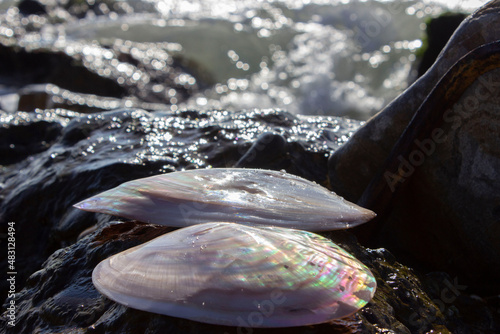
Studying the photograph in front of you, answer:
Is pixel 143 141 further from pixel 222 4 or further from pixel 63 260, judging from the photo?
pixel 222 4

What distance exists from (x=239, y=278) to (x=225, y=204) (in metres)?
0.45

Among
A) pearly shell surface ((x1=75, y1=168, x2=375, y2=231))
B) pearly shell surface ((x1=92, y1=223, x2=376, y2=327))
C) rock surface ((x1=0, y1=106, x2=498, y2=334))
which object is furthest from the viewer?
pearly shell surface ((x1=75, y1=168, x2=375, y2=231))

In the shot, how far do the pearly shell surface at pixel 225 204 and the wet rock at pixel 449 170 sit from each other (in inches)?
16.4

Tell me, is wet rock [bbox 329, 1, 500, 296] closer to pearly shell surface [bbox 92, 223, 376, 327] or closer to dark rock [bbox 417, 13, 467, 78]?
pearly shell surface [bbox 92, 223, 376, 327]

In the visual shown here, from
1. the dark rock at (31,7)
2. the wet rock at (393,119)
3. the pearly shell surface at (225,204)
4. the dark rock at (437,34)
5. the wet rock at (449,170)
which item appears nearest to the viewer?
the pearly shell surface at (225,204)

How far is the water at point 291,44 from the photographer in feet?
33.6

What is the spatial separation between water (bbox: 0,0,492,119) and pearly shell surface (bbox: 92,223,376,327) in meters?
6.78

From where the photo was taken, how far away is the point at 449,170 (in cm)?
222

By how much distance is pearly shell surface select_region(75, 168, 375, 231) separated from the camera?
1.73 metres

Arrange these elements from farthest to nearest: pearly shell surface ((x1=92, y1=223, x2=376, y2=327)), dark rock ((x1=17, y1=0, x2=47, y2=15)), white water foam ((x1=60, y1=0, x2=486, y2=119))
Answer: dark rock ((x1=17, y1=0, x2=47, y2=15)) < white water foam ((x1=60, y1=0, x2=486, y2=119)) < pearly shell surface ((x1=92, y1=223, x2=376, y2=327))

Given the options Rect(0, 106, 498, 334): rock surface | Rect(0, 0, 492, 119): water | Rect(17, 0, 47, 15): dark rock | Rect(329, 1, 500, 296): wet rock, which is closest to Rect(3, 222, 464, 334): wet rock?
Rect(0, 106, 498, 334): rock surface

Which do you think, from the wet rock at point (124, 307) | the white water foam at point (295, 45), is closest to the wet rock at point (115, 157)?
the wet rock at point (124, 307)

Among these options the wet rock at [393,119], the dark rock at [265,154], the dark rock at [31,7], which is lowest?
the dark rock at [31,7]

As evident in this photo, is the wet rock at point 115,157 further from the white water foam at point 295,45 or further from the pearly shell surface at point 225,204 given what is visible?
the white water foam at point 295,45
